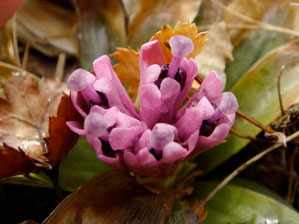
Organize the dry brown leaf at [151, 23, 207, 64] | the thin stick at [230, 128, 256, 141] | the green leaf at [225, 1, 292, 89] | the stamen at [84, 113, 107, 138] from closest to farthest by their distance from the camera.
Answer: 1. the stamen at [84, 113, 107, 138]
2. the dry brown leaf at [151, 23, 207, 64]
3. the thin stick at [230, 128, 256, 141]
4. the green leaf at [225, 1, 292, 89]

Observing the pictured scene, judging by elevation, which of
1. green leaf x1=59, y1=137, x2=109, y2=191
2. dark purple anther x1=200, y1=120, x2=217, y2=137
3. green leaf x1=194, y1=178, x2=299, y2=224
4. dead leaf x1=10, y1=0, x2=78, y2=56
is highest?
dark purple anther x1=200, y1=120, x2=217, y2=137

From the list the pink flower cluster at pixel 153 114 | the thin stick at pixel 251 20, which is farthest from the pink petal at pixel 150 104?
the thin stick at pixel 251 20

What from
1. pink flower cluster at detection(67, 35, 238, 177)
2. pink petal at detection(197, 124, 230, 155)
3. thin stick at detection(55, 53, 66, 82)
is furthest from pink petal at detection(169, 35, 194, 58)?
thin stick at detection(55, 53, 66, 82)

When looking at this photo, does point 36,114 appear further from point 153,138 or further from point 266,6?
point 266,6

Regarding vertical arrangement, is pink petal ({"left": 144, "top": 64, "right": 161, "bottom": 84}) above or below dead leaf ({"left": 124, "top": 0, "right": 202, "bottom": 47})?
above

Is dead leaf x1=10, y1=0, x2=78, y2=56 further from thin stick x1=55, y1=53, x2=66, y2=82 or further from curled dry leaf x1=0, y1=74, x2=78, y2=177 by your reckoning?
curled dry leaf x1=0, y1=74, x2=78, y2=177

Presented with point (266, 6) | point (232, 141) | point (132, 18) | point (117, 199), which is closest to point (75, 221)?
point (117, 199)

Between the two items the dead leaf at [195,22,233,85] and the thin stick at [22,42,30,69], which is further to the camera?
the thin stick at [22,42,30,69]
